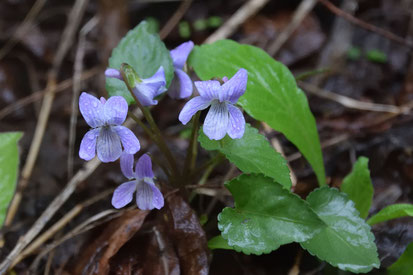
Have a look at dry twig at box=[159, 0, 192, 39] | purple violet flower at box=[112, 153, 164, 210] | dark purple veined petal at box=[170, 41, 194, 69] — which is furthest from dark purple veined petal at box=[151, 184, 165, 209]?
dry twig at box=[159, 0, 192, 39]

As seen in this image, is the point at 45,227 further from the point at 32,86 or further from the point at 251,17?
the point at 251,17

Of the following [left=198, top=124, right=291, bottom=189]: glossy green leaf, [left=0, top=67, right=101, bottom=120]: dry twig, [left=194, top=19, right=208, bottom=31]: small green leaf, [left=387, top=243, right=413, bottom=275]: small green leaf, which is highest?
[left=0, top=67, right=101, bottom=120]: dry twig

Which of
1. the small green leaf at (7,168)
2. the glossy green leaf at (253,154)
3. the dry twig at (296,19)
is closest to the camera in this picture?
the glossy green leaf at (253,154)

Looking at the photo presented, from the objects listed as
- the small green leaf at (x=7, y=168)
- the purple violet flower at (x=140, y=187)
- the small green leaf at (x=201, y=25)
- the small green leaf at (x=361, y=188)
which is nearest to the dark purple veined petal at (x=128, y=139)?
the purple violet flower at (x=140, y=187)

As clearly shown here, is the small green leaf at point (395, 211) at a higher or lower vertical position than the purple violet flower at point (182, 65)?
lower

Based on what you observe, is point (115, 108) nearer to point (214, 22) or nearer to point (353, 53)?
point (214, 22)

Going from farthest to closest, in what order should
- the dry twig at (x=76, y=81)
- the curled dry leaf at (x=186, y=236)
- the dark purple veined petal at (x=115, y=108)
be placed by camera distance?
the dry twig at (x=76, y=81) < the curled dry leaf at (x=186, y=236) < the dark purple veined petal at (x=115, y=108)

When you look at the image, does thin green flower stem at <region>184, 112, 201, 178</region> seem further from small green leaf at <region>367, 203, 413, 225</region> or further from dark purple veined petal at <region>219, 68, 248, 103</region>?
small green leaf at <region>367, 203, 413, 225</region>

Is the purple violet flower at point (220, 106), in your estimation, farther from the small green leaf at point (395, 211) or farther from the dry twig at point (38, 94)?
the dry twig at point (38, 94)

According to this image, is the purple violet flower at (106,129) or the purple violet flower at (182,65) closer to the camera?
the purple violet flower at (106,129)
